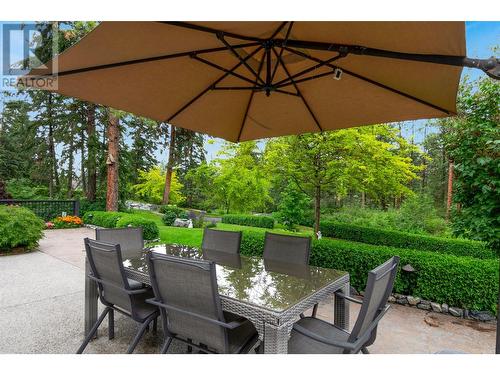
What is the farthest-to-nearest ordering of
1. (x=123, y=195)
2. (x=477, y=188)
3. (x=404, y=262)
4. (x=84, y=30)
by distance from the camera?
(x=123, y=195) → (x=84, y=30) → (x=404, y=262) → (x=477, y=188)

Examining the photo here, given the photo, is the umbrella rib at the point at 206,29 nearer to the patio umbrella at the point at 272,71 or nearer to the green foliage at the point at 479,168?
the patio umbrella at the point at 272,71

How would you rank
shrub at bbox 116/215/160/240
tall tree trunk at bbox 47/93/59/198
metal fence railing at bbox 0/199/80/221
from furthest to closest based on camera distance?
tall tree trunk at bbox 47/93/59/198
metal fence railing at bbox 0/199/80/221
shrub at bbox 116/215/160/240

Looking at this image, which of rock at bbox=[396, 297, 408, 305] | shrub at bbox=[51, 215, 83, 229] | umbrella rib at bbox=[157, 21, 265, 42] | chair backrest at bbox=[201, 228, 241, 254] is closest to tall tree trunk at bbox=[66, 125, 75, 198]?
shrub at bbox=[51, 215, 83, 229]

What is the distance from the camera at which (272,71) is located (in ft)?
8.66

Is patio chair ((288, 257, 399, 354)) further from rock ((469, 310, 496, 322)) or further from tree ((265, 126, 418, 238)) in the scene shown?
tree ((265, 126, 418, 238))

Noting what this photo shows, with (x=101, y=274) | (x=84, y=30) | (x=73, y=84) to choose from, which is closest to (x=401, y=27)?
(x=73, y=84)

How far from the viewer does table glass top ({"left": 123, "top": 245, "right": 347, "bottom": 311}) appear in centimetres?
182

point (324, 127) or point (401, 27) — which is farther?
point (324, 127)

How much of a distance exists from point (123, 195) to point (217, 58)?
558 inches

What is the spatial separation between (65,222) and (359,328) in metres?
11.7

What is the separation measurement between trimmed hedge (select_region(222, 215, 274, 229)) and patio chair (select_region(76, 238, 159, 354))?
11963mm

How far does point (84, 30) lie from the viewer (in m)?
10.6

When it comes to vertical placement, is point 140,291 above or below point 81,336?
above
